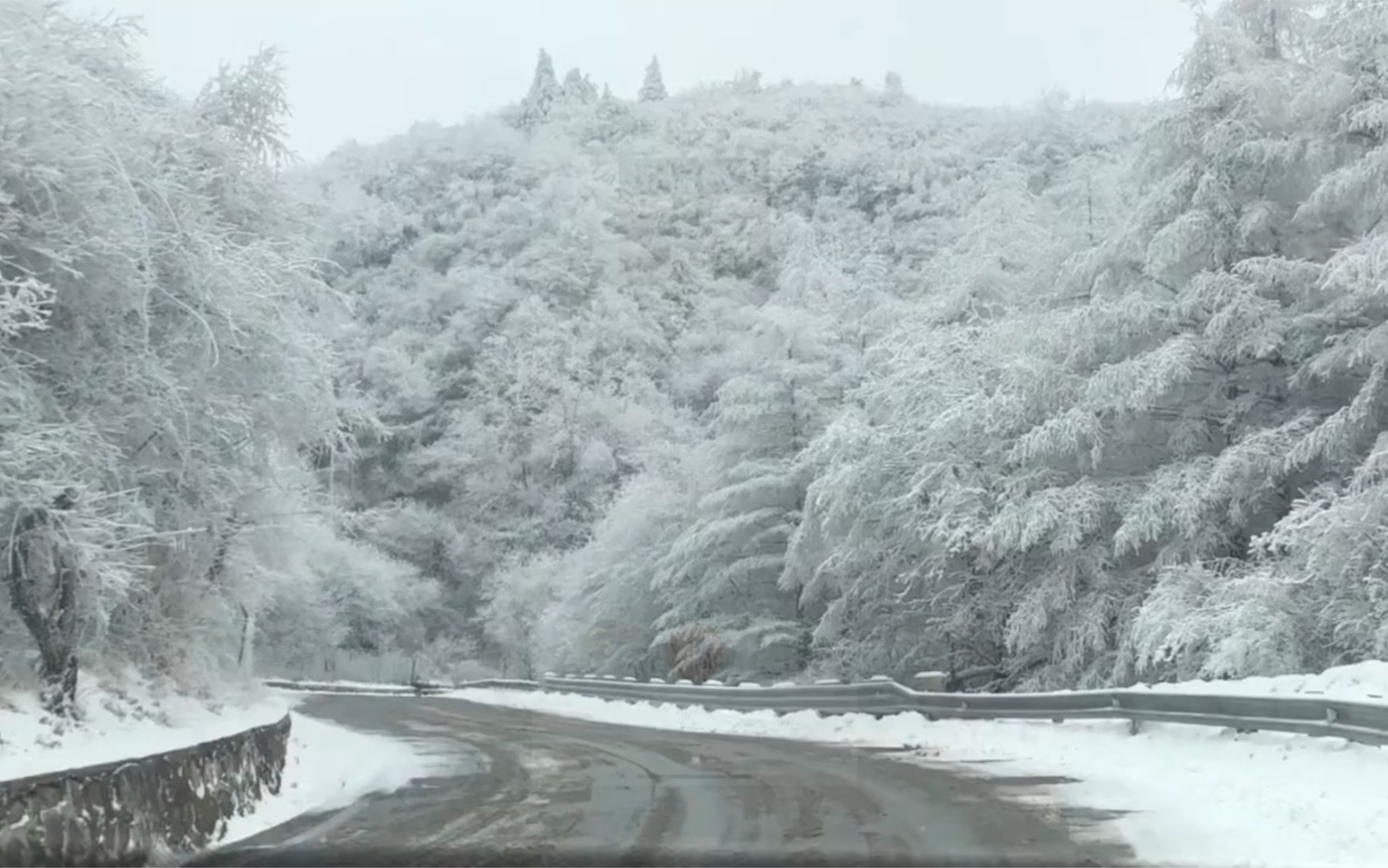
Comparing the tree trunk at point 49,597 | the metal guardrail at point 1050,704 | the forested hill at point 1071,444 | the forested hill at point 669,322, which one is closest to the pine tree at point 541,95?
the forested hill at point 669,322

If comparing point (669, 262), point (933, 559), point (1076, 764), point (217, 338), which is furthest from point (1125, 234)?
point (669, 262)

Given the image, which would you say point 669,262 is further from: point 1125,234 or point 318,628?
point 1125,234

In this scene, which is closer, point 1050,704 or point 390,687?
point 1050,704

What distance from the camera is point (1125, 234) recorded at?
2319 centimetres

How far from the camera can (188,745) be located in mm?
9430

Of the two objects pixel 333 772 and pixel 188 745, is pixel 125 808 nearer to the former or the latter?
pixel 188 745

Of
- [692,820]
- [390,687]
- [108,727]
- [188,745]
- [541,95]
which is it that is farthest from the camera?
[541,95]

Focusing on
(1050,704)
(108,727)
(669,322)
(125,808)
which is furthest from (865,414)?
(669,322)

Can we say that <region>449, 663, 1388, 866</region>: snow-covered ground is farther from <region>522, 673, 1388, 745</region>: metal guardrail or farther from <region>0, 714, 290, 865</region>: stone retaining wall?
<region>0, 714, 290, 865</region>: stone retaining wall

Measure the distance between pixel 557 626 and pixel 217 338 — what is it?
34.2m

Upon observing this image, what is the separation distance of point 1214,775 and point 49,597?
10.4m

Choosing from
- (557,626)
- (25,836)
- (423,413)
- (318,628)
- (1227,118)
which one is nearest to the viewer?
(25,836)

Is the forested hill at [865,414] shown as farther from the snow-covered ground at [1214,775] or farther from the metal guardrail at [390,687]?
the snow-covered ground at [1214,775]

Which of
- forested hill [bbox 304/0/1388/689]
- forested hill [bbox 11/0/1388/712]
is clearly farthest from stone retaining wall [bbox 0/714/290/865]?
forested hill [bbox 304/0/1388/689]
